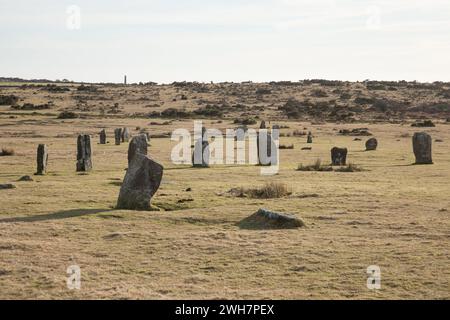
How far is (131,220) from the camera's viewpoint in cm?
1644

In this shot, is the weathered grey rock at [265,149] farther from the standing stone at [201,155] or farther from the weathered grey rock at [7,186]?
the weathered grey rock at [7,186]

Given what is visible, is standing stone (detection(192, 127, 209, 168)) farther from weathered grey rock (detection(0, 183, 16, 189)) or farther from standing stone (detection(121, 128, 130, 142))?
standing stone (detection(121, 128, 130, 142))

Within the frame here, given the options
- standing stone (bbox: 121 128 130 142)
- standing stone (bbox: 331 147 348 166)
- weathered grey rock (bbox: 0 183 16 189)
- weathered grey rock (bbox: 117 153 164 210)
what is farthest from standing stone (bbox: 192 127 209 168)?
standing stone (bbox: 121 128 130 142)

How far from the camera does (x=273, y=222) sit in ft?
51.6

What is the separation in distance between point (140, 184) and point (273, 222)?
166 inches

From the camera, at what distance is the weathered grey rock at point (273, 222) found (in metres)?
15.6

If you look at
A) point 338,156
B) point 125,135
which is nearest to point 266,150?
point 338,156

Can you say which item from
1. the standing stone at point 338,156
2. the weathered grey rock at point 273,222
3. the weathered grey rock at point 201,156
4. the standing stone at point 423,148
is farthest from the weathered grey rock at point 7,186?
the standing stone at point 423,148

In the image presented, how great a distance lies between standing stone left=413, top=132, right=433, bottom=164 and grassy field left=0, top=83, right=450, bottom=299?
260 centimetres

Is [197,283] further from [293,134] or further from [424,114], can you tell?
[424,114]

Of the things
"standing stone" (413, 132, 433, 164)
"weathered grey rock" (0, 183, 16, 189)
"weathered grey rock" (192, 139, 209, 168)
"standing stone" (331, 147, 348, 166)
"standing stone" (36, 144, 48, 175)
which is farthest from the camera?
"standing stone" (413, 132, 433, 164)

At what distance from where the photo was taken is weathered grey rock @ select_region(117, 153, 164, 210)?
17922 millimetres
